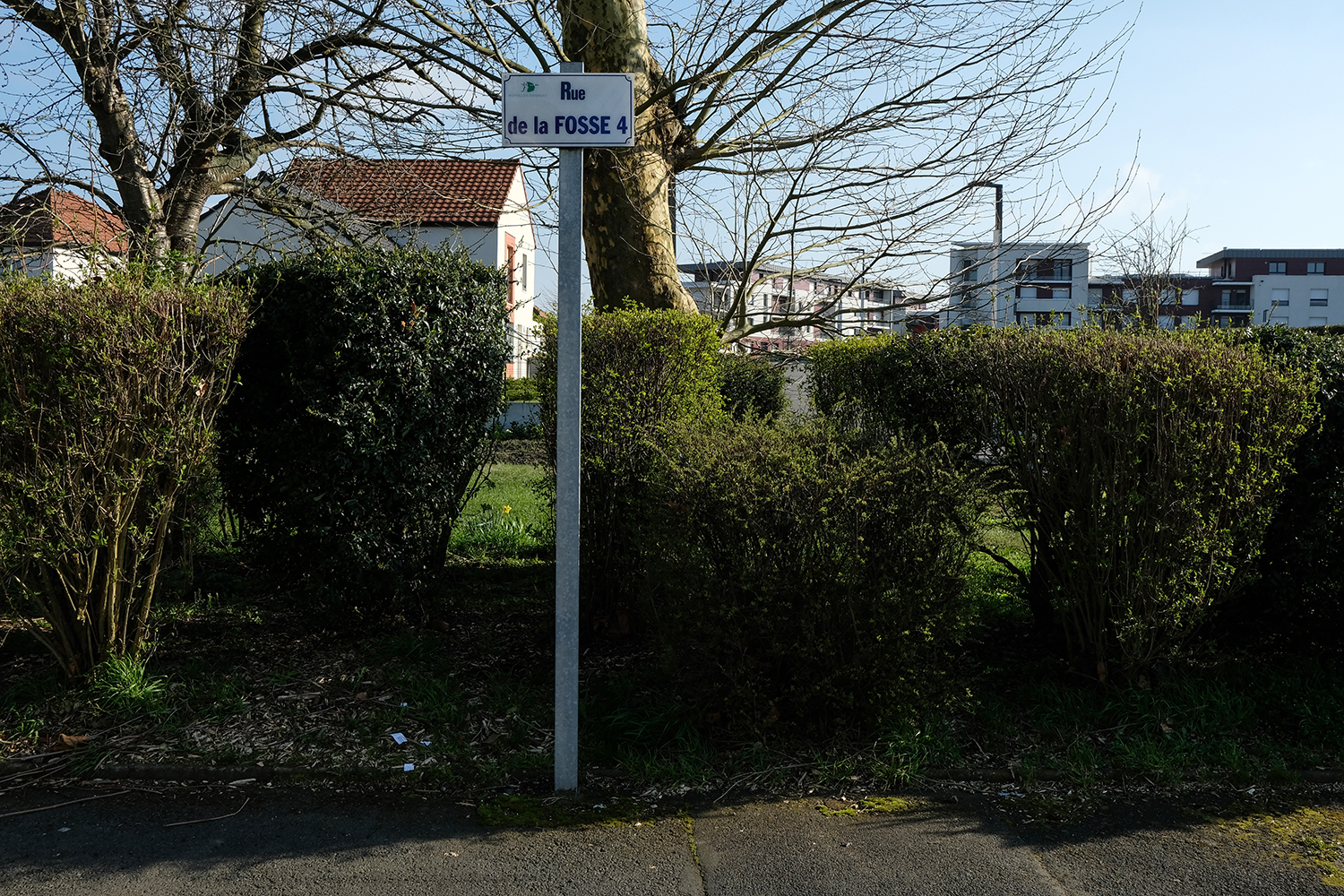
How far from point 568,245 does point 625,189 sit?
4092mm

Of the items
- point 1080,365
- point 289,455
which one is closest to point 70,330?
point 289,455

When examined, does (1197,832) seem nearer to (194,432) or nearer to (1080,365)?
(1080,365)

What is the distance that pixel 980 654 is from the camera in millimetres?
5164

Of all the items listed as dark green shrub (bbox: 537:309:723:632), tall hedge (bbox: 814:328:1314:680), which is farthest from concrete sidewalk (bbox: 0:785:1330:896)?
dark green shrub (bbox: 537:309:723:632)

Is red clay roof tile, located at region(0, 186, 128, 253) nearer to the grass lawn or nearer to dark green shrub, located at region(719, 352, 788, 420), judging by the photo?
the grass lawn

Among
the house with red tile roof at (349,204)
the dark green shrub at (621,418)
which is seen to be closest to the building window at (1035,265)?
the dark green shrub at (621,418)

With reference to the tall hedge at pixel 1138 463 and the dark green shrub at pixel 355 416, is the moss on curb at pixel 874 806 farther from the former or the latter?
the dark green shrub at pixel 355 416

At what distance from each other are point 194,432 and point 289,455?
Answer: 531 millimetres

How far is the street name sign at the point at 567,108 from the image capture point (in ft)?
12.0

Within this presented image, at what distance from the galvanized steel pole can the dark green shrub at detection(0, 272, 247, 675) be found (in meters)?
1.91

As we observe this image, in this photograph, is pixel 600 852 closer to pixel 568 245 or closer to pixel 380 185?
pixel 568 245

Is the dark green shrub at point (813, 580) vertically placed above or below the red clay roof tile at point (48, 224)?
below

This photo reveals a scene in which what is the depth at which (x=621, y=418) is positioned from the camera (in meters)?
5.13

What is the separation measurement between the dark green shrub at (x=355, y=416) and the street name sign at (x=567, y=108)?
161 cm
